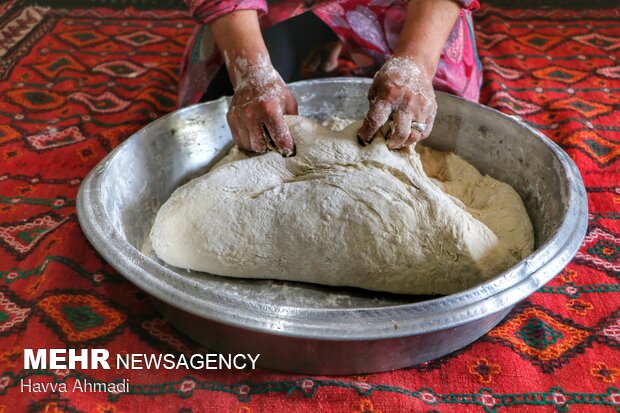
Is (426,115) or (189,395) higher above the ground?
(426,115)

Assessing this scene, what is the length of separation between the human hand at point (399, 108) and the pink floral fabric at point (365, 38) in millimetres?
305

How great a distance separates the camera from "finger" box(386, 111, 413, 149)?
0.94 metres

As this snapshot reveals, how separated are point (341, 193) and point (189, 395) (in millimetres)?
369

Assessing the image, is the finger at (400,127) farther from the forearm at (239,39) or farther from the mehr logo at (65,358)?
the mehr logo at (65,358)

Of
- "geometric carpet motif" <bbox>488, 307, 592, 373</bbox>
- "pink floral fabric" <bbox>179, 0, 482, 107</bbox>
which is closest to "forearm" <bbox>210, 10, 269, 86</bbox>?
"pink floral fabric" <bbox>179, 0, 482, 107</bbox>

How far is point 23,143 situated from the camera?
1.43 m

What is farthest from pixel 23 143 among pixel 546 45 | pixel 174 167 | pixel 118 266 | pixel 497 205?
pixel 546 45

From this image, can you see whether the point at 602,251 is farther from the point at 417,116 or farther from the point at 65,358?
the point at 65,358

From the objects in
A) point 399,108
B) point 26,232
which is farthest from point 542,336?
point 26,232

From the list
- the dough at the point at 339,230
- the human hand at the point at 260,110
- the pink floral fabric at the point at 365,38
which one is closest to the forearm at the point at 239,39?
the human hand at the point at 260,110

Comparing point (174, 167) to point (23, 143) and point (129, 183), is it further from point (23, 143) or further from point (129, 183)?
point (23, 143)

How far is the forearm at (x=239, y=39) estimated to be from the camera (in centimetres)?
105

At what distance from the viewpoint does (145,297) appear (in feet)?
3.21

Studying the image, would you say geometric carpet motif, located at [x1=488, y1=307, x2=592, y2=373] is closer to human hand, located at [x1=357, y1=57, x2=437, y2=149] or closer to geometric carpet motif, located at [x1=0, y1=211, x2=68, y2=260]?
human hand, located at [x1=357, y1=57, x2=437, y2=149]
